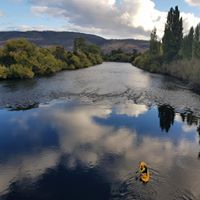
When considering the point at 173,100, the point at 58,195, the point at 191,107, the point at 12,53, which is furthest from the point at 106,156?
the point at 12,53

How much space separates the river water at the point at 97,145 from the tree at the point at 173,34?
43.6 meters

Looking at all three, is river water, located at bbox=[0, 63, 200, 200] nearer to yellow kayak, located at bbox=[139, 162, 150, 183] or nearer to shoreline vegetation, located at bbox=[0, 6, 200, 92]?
yellow kayak, located at bbox=[139, 162, 150, 183]

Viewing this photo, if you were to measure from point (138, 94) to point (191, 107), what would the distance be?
13703mm

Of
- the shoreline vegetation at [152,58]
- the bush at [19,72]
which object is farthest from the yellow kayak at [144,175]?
the bush at [19,72]

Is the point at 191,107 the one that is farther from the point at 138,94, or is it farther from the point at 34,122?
the point at 34,122

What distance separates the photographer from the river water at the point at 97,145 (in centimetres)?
2253

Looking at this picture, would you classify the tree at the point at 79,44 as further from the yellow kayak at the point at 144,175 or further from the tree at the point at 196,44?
the yellow kayak at the point at 144,175

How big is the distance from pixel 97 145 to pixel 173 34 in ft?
246

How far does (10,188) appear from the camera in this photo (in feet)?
73.4

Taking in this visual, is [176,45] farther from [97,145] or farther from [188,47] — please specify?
[97,145]

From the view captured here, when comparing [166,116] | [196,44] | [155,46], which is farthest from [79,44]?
[166,116]

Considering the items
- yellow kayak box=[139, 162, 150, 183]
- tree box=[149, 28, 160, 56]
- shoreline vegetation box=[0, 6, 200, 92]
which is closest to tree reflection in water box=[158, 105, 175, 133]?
yellow kayak box=[139, 162, 150, 183]

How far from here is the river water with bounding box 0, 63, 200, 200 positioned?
22.5 m

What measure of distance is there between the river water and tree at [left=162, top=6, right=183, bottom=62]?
4363 centimetres
